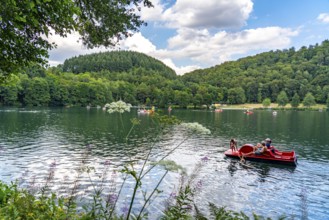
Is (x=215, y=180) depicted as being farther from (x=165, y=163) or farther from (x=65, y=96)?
(x=65, y=96)

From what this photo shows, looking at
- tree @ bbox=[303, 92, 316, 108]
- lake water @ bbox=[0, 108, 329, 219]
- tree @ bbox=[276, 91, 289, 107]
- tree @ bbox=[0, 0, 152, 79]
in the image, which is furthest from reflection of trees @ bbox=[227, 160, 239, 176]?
tree @ bbox=[276, 91, 289, 107]

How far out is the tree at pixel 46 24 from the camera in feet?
21.5

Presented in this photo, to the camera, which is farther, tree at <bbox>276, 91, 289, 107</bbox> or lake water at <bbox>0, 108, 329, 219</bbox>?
tree at <bbox>276, 91, 289, 107</bbox>

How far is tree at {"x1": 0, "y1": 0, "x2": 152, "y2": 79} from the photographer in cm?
655

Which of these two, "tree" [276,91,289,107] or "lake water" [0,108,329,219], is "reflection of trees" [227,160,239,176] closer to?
"lake water" [0,108,329,219]

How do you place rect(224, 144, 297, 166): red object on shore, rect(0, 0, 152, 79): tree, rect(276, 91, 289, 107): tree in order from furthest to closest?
1. rect(276, 91, 289, 107): tree
2. rect(224, 144, 297, 166): red object on shore
3. rect(0, 0, 152, 79): tree

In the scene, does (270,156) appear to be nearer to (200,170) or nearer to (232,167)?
(232,167)

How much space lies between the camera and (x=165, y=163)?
5.89 meters

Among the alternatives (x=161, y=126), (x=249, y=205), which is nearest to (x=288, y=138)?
(x=249, y=205)

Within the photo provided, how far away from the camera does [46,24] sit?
29.0ft

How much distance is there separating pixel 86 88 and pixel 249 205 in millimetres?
153621

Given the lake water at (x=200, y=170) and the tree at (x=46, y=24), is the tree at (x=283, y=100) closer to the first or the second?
the lake water at (x=200, y=170)

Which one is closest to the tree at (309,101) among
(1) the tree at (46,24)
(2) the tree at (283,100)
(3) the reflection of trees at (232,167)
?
(2) the tree at (283,100)

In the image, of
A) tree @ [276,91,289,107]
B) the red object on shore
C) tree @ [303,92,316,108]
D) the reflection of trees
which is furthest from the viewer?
tree @ [276,91,289,107]
